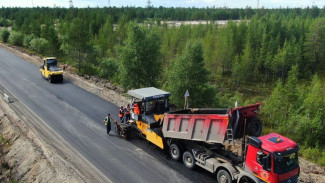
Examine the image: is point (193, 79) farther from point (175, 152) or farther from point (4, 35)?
point (4, 35)

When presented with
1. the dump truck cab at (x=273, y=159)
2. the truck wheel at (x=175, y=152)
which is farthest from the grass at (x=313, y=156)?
the truck wheel at (x=175, y=152)

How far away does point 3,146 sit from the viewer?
59.1 ft

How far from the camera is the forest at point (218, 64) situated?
91.8 ft

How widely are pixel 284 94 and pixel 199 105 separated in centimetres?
1131

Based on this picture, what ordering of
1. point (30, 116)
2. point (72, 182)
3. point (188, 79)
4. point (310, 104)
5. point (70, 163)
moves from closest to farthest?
point (72, 182) → point (70, 163) → point (30, 116) → point (188, 79) → point (310, 104)

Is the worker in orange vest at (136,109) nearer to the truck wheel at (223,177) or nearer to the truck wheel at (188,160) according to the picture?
the truck wheel at (188,160)

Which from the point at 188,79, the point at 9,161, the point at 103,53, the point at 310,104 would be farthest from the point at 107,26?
the point at 9,161

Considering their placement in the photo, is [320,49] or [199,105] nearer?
[199,105]

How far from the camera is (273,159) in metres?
10.2

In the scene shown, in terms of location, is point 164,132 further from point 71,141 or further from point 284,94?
point 284,94

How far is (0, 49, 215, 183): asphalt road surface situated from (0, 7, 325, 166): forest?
6.31m

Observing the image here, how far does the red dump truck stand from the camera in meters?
10.5

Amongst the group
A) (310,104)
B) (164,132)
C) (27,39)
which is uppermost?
(27,39)

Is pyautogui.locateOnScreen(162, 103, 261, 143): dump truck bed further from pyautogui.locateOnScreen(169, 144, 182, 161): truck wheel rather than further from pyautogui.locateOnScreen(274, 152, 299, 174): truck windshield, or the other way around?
pyautogui.locateOnScreen(274, 152, 299, 174): truck windshield
